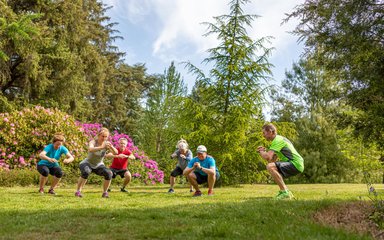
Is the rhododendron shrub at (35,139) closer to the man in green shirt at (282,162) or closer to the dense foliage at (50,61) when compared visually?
the dense foliage at (50,61)

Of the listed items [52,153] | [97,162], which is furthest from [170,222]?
[52,153]

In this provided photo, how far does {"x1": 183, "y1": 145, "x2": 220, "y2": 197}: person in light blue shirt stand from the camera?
9062 mm

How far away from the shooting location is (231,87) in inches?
607

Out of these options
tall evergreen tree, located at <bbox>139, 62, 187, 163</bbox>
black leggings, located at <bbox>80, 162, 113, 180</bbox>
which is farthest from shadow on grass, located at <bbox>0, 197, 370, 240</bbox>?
tall evergreen tree, located at <bbox>139, 62, 187, 163</bbox>

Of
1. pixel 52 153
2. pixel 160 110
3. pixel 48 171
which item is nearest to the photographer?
pixel 48 171

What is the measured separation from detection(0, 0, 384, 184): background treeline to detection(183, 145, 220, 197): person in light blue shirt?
3858 millimetres

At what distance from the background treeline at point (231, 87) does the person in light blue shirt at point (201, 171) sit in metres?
3.86

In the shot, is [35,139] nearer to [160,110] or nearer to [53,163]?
[53,163]

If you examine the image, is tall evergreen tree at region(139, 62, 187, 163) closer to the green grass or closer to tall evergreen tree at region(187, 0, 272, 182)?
tall evergreen tree at region(187, 0, 272, 182)

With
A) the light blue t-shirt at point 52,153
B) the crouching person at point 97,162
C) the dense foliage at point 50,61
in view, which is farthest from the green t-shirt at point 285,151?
the dense foliage at point 50,61

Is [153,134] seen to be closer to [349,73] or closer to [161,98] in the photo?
[161,98]

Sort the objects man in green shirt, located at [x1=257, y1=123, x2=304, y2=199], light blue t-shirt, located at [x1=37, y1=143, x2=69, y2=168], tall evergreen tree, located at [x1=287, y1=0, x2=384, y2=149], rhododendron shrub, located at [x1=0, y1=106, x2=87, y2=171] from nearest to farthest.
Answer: man in green shirt, located at [x1=257, y1=123, x2=304, y2=199], tall evergreen tree, located at [x1=287, y1=0, x2=384, y2=149], light blue t-shirt, located at [x1=37, y1=143, x2=69, y2=168], rhododendron shrub, located at [x1=0, y1=106, x2=87, y2=171]

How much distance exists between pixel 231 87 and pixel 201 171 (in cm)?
671

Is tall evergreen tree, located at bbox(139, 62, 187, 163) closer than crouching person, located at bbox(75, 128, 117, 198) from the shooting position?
No
